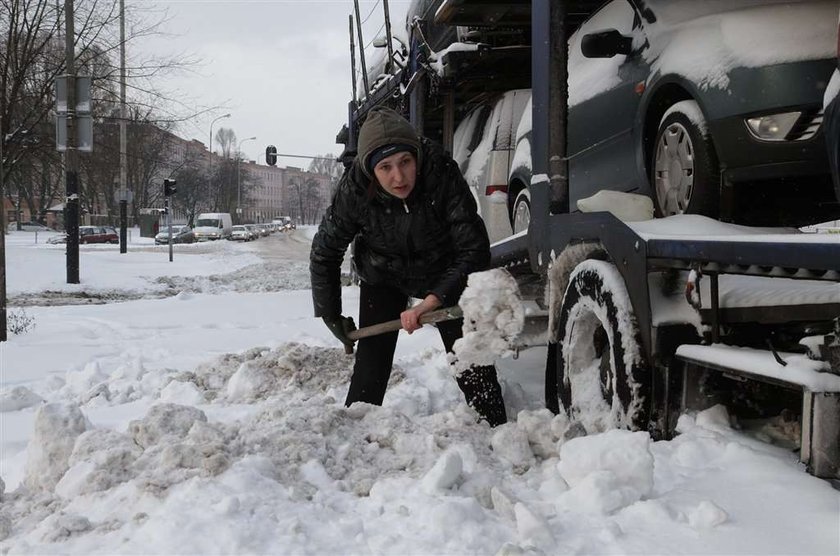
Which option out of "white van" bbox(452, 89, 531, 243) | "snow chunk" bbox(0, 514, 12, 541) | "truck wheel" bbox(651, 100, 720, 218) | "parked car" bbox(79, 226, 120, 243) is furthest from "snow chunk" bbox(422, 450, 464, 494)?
"parked car" bbox(79, 226, 120, 243)

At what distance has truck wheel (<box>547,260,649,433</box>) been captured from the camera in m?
2.57

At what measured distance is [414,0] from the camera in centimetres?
751

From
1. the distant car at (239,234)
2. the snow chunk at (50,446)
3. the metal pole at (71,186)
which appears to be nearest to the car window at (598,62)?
the snow chunk at (50,446)

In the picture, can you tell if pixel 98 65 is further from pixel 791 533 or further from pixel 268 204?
pixel 268 204

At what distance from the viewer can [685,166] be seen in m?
3.45

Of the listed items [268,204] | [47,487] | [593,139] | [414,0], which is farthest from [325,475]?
[268,204]

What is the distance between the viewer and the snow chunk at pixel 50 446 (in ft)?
8.81

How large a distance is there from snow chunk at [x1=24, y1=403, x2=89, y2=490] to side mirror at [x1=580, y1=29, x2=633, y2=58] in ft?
9.61

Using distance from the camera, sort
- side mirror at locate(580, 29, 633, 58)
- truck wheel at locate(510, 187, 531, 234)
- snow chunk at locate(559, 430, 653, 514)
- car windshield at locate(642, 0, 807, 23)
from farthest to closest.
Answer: truck wheel at locate(510, 187, 531, 234), side mirror at locate(580, 29, 633, 58), car windshield at locate(642, 0, 807, 23), snow chunk at locate(559, 430, 653, 514)

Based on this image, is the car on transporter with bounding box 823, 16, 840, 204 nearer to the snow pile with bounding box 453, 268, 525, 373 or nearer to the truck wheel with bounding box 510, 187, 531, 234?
the snow pile with bounding box 453, 268, 525, 373

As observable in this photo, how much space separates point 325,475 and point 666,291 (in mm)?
1382

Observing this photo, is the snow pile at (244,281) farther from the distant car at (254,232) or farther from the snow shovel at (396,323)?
the distant car at (254,232)

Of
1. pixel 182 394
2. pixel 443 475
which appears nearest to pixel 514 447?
pixel 443 475

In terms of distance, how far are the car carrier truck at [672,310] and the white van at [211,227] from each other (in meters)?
41.0
